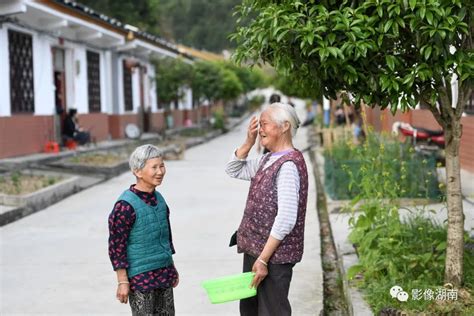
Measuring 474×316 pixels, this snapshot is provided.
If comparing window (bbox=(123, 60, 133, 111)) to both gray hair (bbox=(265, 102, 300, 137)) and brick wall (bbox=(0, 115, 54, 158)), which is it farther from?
gray hair (bbox=(265, 102, 300, 137))

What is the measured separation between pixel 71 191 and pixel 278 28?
9.63 metres

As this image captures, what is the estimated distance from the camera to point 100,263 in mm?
7723

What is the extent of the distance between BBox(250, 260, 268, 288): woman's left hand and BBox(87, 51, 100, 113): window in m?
19.6

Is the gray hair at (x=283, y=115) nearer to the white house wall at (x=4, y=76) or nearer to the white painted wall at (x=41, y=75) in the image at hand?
the white house wall at (x=4, y=76)

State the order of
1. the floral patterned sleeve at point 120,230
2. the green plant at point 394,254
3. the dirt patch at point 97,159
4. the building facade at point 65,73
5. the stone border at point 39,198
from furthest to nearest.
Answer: the dirt patch at point 97,159, the building facade at point 65,73, the stone border at point 39,198, the green plant at point 394,254, the floral patterned sleeve at point 120,230

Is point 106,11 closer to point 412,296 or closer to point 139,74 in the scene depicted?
point 139,74

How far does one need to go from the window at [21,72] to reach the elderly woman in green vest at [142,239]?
43.0 ft

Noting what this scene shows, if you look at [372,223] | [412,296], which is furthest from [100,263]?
[412,296]

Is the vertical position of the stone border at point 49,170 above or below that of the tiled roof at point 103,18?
below

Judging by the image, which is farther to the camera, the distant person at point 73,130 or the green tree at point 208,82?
the green tree at point 208,82

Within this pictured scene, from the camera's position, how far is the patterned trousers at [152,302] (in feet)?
13.9

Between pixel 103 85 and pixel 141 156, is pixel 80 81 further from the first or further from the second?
pixel 141 156

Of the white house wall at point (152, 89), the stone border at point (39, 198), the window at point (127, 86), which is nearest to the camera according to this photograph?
the stone border at point (39, 198)

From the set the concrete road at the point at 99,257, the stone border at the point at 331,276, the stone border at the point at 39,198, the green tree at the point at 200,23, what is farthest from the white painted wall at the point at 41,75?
the green tree at the point at 200,23
